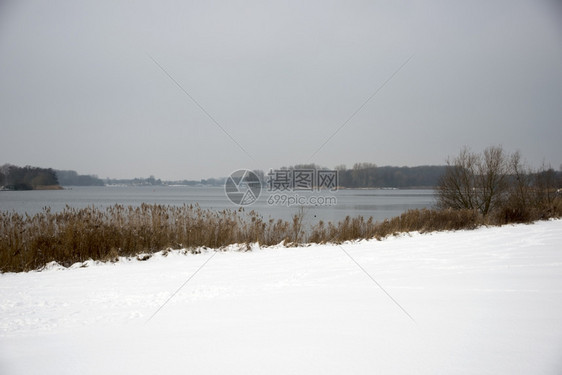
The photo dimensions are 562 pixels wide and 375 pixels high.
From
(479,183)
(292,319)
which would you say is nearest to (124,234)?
(292,319)

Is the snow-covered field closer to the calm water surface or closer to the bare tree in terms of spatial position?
the calm water surface

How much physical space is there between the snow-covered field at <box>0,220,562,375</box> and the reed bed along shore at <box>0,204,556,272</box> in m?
0.97

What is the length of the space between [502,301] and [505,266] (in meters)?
2.41

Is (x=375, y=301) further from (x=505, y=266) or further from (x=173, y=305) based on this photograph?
(x=505, y=266)

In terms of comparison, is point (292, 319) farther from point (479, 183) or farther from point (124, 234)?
point (479, 183)

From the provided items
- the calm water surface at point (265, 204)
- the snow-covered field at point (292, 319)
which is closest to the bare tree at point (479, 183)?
the calm water surface at point (265, 204)

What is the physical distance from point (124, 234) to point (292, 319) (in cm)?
664

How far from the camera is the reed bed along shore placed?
7.82 m

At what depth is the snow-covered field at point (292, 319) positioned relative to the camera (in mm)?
2949

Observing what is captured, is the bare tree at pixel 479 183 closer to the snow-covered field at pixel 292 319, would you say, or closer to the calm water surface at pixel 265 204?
the calm water surface at pixel 265 204

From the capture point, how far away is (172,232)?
31.9 feet

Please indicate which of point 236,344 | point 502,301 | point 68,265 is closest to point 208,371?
point 236,344

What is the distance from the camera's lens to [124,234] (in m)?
9.00

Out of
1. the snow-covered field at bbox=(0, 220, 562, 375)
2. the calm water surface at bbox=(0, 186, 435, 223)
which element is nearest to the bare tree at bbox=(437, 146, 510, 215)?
the calm water surface at bbox=(0, 186, 435, 223)
